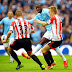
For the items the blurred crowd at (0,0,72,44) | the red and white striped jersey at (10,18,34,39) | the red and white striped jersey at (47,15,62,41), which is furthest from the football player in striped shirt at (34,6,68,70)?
the blurred crowd at (0,0,72,44)

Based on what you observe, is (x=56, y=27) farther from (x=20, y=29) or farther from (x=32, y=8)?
(x=32, y=8)

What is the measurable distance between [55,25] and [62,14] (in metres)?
12.3

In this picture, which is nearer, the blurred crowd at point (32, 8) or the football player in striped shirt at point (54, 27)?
the football player in striped shirt at point (54, 27)

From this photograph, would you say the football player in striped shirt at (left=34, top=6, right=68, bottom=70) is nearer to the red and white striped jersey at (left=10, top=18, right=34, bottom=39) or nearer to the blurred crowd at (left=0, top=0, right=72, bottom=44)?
the red and white striped jersey at (left=10, top=18, right=34, bottom=39)

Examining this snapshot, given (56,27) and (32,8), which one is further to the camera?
(32,8)

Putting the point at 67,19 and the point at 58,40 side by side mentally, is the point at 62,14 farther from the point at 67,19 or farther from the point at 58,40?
the point at 58,40

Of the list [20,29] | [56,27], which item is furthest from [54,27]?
[20,29]

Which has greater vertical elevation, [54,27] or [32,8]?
[54,27]

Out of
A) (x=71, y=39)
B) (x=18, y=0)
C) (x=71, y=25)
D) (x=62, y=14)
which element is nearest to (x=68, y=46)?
(x=71, y=39)

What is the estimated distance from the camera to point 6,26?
1155cm

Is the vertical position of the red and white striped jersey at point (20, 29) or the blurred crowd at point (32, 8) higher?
the red and white striped jersey at point (20, 29)

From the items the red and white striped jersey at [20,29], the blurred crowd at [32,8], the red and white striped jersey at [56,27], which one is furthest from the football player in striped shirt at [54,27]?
the blurred crowd at [32,8]

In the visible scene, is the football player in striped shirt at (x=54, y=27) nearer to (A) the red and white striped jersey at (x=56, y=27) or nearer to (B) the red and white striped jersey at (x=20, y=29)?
(A) the red and white striped jersey at (x=56, y=27)

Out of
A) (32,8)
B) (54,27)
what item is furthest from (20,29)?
(32,8)
